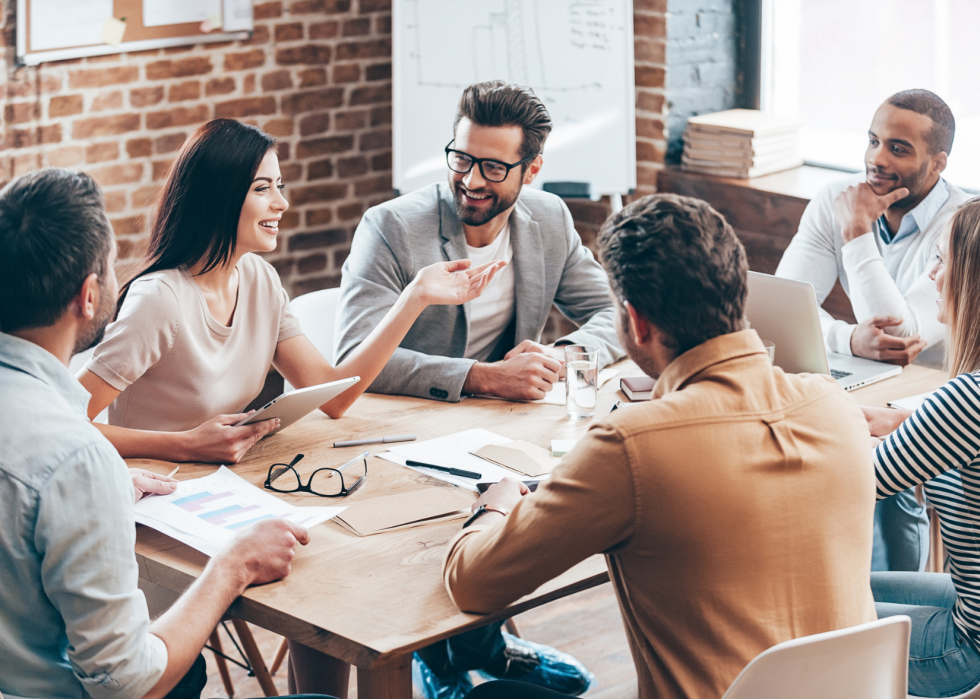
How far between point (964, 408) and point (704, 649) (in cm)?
63

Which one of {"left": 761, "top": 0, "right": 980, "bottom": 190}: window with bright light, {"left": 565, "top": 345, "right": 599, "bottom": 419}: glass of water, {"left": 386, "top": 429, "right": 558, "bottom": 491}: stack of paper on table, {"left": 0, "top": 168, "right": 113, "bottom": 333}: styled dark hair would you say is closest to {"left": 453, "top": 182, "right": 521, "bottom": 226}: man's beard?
{"left": 565, "top": 345, "right": 599, "bottom": 419}: glass of water

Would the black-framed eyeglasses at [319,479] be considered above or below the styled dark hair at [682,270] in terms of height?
below

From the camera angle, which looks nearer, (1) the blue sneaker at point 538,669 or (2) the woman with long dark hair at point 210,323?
(2) the woman with long dark hair at point 210,323

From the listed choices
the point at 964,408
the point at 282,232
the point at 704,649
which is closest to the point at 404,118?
the point at 282,232

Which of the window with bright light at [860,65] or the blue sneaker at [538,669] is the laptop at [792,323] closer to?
the blue sneaker at [538,669]

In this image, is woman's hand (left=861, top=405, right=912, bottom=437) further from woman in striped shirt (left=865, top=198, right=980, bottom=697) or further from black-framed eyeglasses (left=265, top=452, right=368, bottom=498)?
black-framed eyeglasses (left=265, top=452, right=368, bottom=498)

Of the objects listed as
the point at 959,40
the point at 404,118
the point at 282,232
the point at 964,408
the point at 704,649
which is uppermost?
the point at 959,40

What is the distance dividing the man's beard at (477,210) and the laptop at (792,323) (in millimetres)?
642

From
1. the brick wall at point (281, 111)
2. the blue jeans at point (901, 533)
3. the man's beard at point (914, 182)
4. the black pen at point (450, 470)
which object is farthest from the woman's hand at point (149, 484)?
the man's beard at point (914, 182)

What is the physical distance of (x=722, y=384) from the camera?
4.04ft

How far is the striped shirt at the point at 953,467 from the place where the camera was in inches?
60.9

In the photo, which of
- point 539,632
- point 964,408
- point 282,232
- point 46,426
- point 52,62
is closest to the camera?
point 46,426

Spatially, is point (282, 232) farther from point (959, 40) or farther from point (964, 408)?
point (964, 408)

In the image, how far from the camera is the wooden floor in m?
2.52
